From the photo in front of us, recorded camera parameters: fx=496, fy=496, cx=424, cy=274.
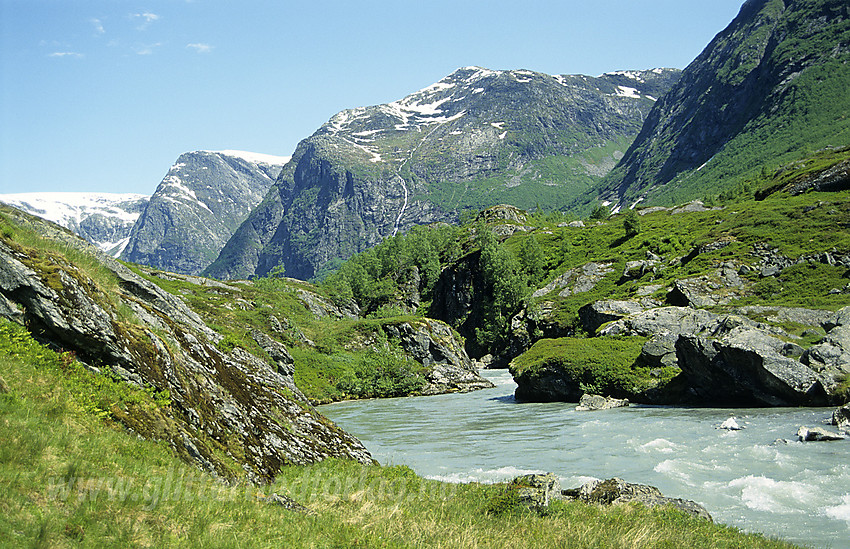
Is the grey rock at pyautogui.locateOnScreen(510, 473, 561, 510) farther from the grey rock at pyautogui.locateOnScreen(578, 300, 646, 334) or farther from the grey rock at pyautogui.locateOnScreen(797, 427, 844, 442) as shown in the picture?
the grey rock at pyautogui.locateOnScreen(578, 300, 646, 334)

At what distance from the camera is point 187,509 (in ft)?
22.7

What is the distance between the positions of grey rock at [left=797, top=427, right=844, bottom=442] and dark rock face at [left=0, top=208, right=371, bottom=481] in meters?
18.8

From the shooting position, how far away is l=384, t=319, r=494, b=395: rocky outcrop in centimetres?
5478

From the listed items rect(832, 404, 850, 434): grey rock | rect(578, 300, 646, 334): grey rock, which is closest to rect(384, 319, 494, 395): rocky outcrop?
rect(578, 300, 646, 334): grey rock

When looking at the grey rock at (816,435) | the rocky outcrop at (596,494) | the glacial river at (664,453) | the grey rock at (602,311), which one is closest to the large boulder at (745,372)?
the glacial river at (664,453)

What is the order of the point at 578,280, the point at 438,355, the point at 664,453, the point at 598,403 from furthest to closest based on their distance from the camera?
1. the point at 578,280
2. the point at 438,355
3. the point at 598,403
4. the point at 664,453

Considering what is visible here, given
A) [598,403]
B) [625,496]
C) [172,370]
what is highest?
[172,370]

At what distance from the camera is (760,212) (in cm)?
7412

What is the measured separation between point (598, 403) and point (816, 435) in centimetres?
1565

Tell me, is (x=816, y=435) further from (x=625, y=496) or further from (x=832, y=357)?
(x=625, y=496)

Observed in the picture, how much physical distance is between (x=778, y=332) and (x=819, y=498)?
22.6 meters

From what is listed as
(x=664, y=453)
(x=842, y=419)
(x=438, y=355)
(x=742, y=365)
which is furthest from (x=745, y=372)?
(x=438, y=355)

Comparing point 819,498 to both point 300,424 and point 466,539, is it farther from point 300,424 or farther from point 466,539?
point 300,424

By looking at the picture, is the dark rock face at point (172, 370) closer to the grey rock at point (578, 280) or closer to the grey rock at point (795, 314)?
the grey rock at point (795, 314)
